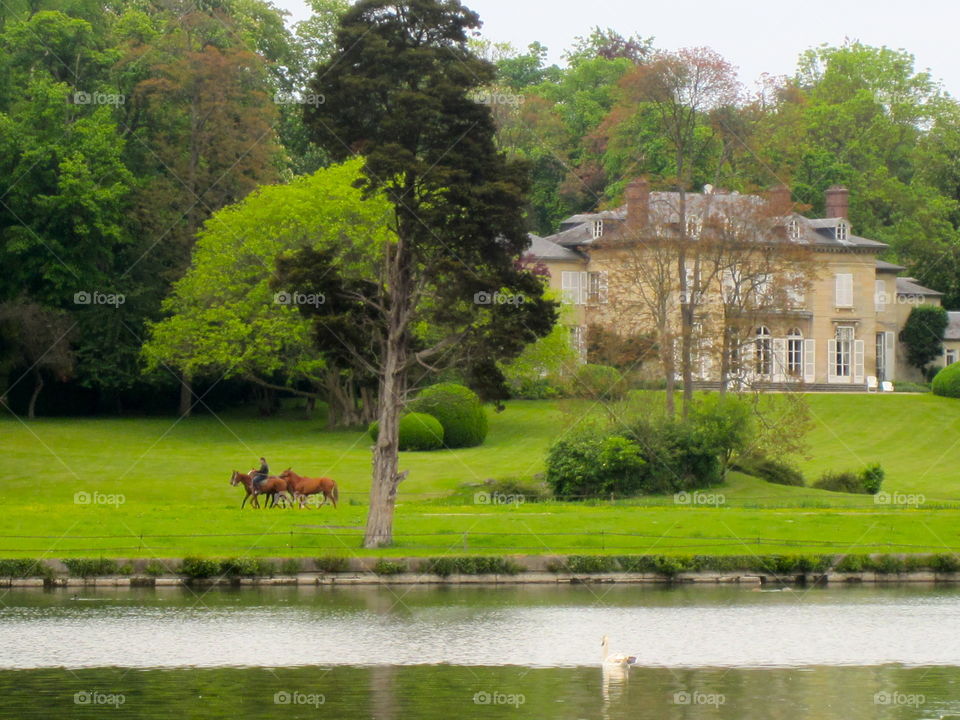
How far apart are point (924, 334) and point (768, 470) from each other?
3331 cm

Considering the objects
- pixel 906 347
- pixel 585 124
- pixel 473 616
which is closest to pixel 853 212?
pixel 906 347

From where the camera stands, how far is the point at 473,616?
27.7 metres

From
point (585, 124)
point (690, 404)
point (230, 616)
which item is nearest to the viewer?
point (230, 616)

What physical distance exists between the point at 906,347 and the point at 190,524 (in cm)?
5375

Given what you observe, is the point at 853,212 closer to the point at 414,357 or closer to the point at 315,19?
the point at 315,19

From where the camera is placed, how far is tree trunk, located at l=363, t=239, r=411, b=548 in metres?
34.9

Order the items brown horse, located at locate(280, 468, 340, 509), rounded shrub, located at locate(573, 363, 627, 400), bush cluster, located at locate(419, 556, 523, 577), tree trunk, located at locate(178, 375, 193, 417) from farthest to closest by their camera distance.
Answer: tree trunk, located at locate(178, 375, 193, 417) → rounded shrub, located at locate(573, 363, 627, 400) → brown horse, located at locate(280, 468, 340, 509) → bush cluster, located at locate(419, 556, 523, 577)
